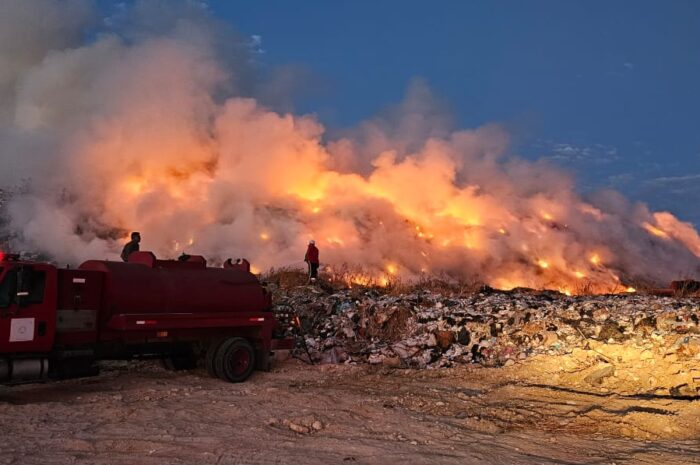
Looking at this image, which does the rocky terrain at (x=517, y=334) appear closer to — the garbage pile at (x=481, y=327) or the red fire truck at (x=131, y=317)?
the garbage pile at (x=481, y=327)

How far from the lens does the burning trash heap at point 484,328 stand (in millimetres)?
10953

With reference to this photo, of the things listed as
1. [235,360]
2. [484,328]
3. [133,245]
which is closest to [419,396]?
[235,360]

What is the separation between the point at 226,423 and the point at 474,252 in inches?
700

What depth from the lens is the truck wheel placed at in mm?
9539

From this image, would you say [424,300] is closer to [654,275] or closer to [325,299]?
[325,299]

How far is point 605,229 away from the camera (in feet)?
85.4

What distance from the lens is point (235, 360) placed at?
32.0ft

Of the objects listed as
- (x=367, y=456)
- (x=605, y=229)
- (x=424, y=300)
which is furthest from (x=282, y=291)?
(x=605, y=229)

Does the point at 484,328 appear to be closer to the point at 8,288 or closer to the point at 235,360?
the point at 235,360

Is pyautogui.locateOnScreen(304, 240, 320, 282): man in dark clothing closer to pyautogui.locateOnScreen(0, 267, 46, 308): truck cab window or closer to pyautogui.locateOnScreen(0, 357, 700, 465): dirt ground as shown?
pyautogui.locateOnScreen(0, 357, 700, 465): dirt ground

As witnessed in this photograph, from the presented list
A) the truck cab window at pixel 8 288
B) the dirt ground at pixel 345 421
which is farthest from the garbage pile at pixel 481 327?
the truck cab window at pixel 8 288

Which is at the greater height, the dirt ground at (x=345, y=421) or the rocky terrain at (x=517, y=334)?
the rocky terrain at (x=517, y=334)

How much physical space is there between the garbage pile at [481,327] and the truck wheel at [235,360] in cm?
173

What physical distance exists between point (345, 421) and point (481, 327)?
6.05 metres
